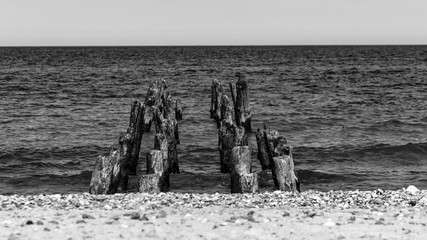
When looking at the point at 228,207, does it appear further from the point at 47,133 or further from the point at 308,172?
the point at 47,133

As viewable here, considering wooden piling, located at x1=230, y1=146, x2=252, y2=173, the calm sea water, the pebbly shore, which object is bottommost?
the calm sea water

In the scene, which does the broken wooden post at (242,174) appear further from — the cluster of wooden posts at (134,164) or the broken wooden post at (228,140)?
the broken wooden post at (228,140)

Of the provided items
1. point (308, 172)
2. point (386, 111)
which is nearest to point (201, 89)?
point (386, 111)

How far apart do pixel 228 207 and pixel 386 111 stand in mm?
25332

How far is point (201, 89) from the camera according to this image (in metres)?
50.2

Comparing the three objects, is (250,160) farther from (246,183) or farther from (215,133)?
(215,133)

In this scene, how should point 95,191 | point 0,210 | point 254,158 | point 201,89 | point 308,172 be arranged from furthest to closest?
point 201,89 < point 254,158 < point 308,172 < point 95,191 < point 0,210

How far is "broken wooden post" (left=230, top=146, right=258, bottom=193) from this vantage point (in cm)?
1435

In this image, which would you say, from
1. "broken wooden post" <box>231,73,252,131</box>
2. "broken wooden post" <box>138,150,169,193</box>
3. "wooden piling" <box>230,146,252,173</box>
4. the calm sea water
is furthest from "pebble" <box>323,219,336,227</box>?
"broken wooden post" <box>231,73,252,131</box>

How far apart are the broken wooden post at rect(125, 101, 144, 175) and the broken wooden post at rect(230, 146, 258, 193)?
308 cm

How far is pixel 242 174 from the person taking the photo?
1458 centimetres

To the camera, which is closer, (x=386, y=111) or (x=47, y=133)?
(x=47, y=133)

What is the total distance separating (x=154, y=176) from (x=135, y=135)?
4323mm

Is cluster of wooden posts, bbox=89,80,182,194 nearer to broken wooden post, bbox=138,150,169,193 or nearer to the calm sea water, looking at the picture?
broken wooden post, bbox=138,150,169,193
